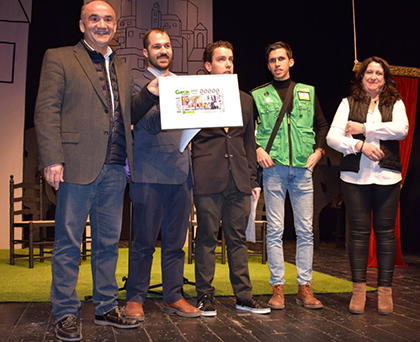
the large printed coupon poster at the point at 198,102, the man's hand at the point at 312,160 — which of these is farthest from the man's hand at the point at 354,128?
the large printed coupon poster at the point at 198,102

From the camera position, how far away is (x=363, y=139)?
2977 mm

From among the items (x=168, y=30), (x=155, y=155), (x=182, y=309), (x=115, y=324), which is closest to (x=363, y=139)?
(x=155, y=155)

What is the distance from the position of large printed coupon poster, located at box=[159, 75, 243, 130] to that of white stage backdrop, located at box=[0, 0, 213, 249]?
415 centimetres

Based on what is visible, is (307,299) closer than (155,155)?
No

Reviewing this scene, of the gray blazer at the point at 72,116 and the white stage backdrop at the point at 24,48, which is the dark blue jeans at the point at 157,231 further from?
the white stage backdrop at the point at 24,48

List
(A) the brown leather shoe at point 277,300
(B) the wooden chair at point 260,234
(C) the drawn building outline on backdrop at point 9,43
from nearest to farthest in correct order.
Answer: (A) the brown leather shoe at point 277,300
(B) the wooden chair at point 260,234
(C) the drawn building outline on backdrop at point 9,43

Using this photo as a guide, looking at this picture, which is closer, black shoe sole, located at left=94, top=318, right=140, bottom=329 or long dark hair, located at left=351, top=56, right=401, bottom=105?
black shoe sole, located at left=94, top=318, right=140, bottom=329

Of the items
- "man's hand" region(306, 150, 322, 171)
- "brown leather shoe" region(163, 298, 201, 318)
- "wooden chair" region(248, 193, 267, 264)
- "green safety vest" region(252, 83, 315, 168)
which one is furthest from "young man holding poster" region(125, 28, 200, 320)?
"wooden chair" region(248, 193, 267, 264)

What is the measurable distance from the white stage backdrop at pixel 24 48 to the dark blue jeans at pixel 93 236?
4214 mm

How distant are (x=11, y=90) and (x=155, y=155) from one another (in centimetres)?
463

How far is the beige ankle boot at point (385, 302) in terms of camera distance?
277cm

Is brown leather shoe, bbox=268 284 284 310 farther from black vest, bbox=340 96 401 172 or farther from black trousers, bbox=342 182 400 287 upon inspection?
black vest, bbox=340 96 401 172

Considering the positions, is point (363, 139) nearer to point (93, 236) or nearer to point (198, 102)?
point (198, 102)

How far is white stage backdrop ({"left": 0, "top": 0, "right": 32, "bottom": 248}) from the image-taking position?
638 centimetres
